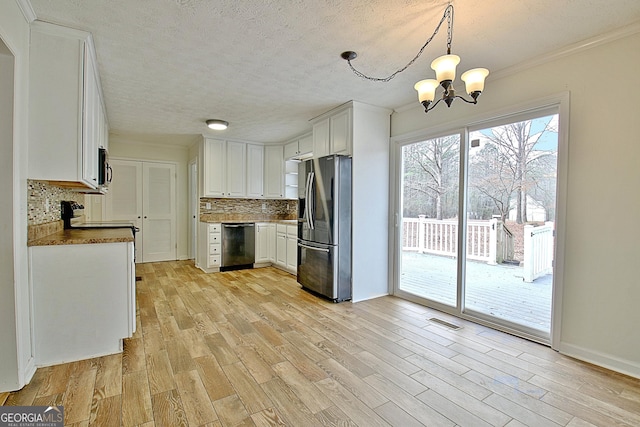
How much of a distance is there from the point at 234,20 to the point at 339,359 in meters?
2.54

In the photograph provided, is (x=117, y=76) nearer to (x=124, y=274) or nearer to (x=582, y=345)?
(x=124, y=274)

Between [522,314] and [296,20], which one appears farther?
[522,314]

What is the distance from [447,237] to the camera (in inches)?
137

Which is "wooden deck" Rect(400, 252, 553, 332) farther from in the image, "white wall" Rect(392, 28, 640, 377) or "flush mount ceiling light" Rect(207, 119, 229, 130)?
"flush mount ceiling light" Rect(207, 119, 229, 130)

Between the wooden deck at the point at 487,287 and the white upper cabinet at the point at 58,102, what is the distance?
3533 mm

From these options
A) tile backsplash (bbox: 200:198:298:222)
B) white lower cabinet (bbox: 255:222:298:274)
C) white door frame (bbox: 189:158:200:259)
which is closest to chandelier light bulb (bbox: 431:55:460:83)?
white lower cabinet (bbox: 255:222:298:274)

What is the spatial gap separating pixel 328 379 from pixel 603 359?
6.73 feet

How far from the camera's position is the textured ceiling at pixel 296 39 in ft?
6.27

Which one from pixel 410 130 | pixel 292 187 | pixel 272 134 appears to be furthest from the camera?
pixel 292 187

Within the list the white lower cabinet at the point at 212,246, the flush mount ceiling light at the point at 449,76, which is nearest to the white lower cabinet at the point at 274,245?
the white lower cabinet at the point at 212,246

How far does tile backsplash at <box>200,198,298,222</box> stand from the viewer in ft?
18.9

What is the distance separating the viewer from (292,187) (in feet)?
20.1

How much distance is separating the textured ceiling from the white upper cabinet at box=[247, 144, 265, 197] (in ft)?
7.45

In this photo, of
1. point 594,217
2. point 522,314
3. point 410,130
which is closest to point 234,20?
point 410,130
